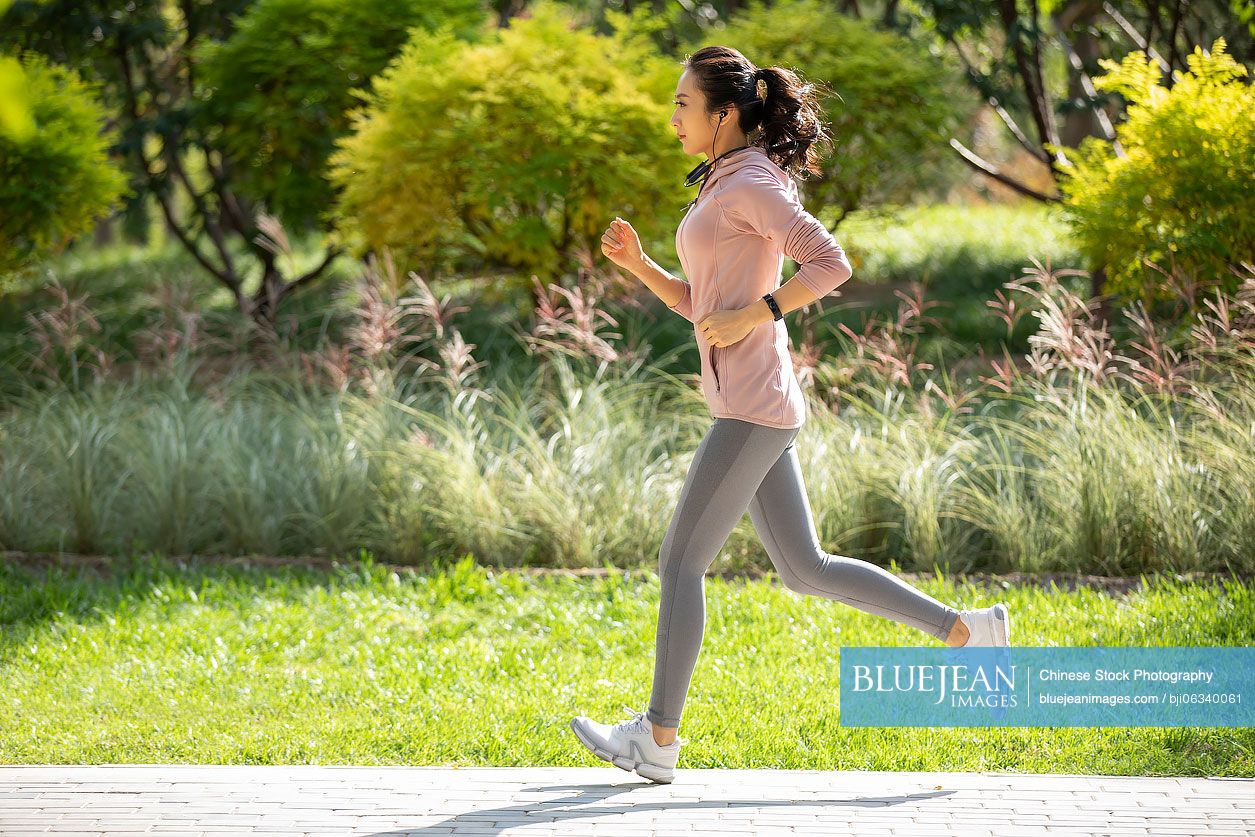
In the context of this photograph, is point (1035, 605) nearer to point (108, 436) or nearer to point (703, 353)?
point (703, 353)

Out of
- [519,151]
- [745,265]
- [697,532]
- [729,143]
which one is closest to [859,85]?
[519,151]

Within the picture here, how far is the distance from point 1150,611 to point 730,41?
615cm

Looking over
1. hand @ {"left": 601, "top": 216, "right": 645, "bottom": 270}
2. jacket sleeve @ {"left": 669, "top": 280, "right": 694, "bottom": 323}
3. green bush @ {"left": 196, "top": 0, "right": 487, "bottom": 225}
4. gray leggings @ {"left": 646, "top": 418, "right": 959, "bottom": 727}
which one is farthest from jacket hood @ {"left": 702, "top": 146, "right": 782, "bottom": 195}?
green bush @ {"left": 196, "top": 0, "right": 487, "bottom": 225}

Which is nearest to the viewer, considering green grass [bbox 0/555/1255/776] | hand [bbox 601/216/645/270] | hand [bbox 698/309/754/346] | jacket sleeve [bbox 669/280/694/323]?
hand [bbox 698/309/754/346]

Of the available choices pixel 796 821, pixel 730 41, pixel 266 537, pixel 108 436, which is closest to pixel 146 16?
pixel 730 41

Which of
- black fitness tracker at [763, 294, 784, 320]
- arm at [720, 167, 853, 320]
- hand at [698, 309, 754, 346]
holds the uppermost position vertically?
arm at [720, 167, 853, 320]

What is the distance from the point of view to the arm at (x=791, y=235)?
302cm

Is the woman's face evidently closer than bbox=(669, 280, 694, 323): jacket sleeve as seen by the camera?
Yes

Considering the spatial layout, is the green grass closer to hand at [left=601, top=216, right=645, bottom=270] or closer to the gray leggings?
the gray leggings

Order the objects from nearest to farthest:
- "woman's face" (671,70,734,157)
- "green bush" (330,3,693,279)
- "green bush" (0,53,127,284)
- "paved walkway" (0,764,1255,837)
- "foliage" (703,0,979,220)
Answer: "paved walkway" (0,764,1255,837)
"woman's face" (671,70,734,157)
"green bush" (330,3,693,279)
"green bush" (0,53,127,284)
"foliage" (703,0,979,220)

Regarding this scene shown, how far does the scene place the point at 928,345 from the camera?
28.0ft

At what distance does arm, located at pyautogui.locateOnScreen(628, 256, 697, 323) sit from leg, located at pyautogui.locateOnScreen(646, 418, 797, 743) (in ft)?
1.39

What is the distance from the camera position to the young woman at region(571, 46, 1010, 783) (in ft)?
10.1

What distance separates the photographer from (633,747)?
3.27 m
